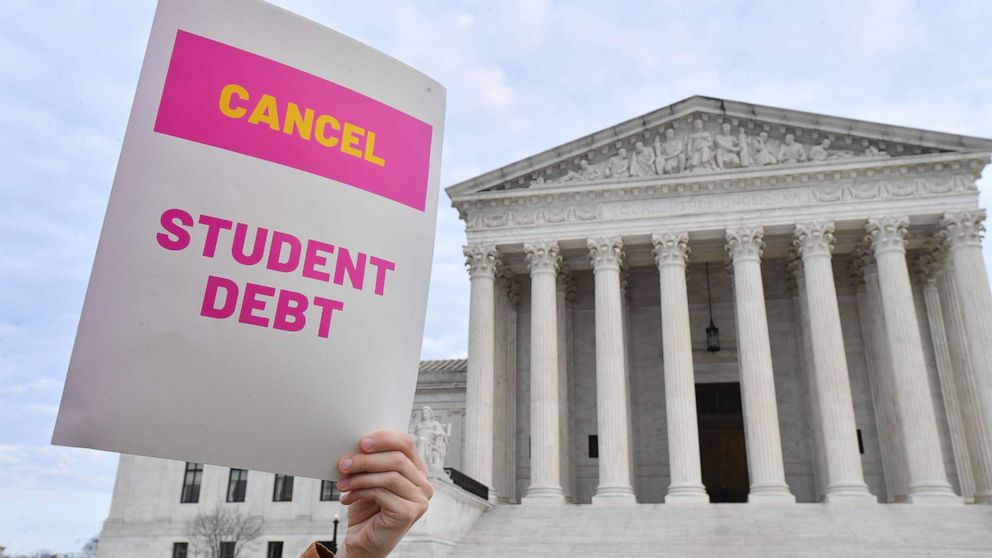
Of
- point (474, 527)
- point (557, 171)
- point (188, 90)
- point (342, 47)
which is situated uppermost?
point (557, 171)

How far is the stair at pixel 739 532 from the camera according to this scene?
20.8m

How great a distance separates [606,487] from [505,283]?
10289 mm

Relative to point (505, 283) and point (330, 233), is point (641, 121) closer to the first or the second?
point (505, 283)

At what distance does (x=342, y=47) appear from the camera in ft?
9.26

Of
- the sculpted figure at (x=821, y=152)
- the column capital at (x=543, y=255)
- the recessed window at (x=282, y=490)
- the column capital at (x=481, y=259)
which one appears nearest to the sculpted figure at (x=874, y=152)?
the sculpted figure at (x=821, y=152)

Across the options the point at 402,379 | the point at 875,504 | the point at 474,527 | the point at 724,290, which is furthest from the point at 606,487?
the point at 402,379

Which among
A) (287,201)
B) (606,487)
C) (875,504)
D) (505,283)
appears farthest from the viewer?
(505,283)

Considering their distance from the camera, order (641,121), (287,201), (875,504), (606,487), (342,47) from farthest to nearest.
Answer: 1. (641,121)
2. (606,487)
3. (875,504)
4. (342,47)
5. (287,201)

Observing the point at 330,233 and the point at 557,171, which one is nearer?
the point at 330,233

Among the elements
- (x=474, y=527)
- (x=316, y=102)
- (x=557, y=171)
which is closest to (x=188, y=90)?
(x=316, y=102)

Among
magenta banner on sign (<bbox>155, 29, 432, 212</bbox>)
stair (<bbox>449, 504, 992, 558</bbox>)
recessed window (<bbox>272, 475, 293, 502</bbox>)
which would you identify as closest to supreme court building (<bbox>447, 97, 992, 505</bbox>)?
stair (<bbox>449, 504, 992, 558</bbox>)

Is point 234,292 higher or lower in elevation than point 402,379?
higher

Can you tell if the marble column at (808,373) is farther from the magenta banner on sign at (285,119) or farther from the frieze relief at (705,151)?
the magenta banner on sign at (285,119)

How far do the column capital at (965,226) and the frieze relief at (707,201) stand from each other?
38.5 inches
